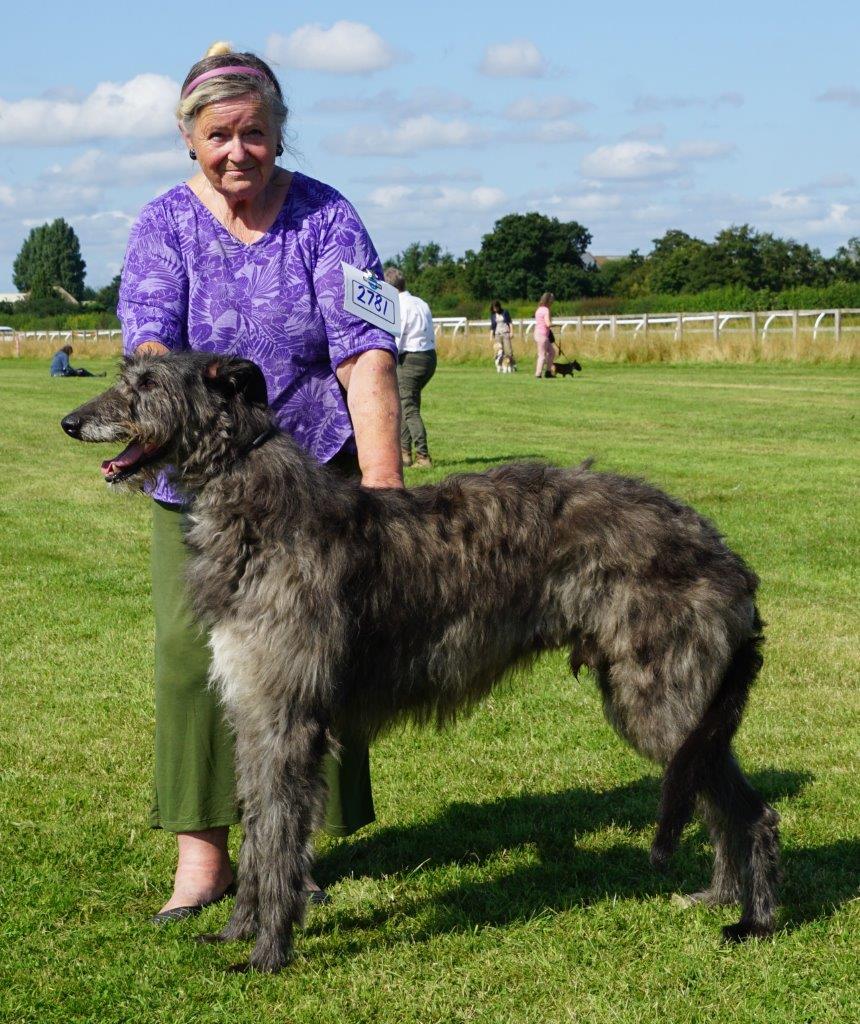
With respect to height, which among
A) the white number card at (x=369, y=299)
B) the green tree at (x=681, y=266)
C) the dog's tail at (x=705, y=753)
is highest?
the green tree at (x=681, y=266)

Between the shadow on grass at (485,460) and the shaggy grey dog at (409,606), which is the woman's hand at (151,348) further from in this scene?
the shadow on grass at (485,460)

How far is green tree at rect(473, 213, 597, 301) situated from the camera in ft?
305

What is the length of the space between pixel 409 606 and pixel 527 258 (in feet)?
299

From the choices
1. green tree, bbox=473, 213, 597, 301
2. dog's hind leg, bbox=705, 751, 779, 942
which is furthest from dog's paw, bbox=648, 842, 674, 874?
green tree, bbox=473, 213, 597, 301

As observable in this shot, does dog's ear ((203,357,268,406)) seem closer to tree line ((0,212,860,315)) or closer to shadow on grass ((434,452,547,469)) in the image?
shadow on grass ((434,452,547,469))

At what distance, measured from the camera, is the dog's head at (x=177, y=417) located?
4047mm

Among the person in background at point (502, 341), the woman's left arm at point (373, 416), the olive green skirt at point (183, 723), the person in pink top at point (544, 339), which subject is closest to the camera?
the woman's left arm at point (373, 416)

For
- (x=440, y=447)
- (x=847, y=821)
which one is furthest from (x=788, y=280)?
(x=847, y=821)

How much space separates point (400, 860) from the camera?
17.2ft

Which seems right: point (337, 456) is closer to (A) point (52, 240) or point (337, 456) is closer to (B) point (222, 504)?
(B) point (222, 504)

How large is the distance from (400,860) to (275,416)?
2050 millimetres

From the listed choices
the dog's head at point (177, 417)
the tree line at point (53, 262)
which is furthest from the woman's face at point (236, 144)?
the tree line at point (53, 262)

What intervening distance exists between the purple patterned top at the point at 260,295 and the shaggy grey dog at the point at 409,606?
0.38 meters

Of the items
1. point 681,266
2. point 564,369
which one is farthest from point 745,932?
point 681,266
